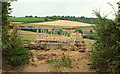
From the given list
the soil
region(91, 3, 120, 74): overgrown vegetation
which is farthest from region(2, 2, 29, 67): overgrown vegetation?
region(91, 3, 120, 74): overgrown vegetation

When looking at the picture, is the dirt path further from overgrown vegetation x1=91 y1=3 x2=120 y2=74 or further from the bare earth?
overgrown vegetation x1=91 y1=3 x2=120 y2=74

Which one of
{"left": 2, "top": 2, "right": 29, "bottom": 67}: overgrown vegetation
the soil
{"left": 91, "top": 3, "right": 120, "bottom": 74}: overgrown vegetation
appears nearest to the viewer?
{"left": 91, "top": 3, "right": 120, "bottom": 74}: overgrown vegetation

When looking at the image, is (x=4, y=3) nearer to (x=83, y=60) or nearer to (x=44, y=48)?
(x=44, y=48)

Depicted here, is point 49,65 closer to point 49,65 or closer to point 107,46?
point 49,65

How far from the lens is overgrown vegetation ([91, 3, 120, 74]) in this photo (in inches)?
207

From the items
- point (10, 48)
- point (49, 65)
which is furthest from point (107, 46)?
point (10, 48)

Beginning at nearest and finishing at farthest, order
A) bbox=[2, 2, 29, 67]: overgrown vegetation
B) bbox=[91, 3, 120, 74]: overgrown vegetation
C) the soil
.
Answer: bbox=[91, 3, 120, 74]: overgrown vegetation < bbox=[2, 2, 29, 67]: overgrown vegetation < the soil

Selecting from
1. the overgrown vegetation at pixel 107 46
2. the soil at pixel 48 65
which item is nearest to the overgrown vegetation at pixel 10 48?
the soil at pixel 48 65

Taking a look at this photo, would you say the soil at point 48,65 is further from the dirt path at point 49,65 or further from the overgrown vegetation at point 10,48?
the overgrown vegetation at point 10,48

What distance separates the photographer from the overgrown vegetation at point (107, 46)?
5254mm

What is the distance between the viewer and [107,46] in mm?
5547

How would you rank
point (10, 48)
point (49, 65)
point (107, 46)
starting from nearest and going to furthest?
point (107, 46) < point (10, 48) < point (49, 65)

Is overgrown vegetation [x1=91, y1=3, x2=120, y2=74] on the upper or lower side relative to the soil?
upper

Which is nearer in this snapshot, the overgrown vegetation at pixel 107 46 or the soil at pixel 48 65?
the overgrown vegetation at pixel 107 46
